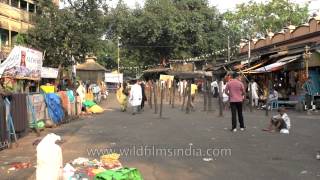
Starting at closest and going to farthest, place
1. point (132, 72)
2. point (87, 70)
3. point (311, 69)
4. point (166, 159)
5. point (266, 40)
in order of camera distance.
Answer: point (166, 159) → point (311, 69) → point (266, 40) → point (87, 70) → point (132, 72)

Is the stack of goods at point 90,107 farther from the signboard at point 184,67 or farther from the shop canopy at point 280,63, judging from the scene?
the signboard at point 184,67

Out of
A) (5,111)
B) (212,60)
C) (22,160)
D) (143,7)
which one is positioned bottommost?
(22,160)

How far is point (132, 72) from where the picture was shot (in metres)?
90.7

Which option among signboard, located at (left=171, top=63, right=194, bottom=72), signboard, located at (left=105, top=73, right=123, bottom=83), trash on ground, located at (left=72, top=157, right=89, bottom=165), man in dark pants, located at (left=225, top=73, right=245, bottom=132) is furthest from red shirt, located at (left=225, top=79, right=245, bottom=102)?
signboard, located at (left=105, top=73, right=123, bottom=83)

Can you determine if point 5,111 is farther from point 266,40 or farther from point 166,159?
point 266,40

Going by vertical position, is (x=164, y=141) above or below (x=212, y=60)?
below

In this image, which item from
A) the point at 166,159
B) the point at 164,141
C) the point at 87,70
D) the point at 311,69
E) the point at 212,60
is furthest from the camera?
the point at 87,70

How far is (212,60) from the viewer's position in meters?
59.5

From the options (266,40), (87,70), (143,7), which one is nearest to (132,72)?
(87,70)

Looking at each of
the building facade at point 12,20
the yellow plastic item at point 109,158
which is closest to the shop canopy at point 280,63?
the building facade at point 12,20

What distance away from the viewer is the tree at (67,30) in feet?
116

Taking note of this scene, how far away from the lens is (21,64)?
14.2 metres

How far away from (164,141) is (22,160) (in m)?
4.06

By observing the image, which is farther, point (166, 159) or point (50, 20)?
point (50, 20)
